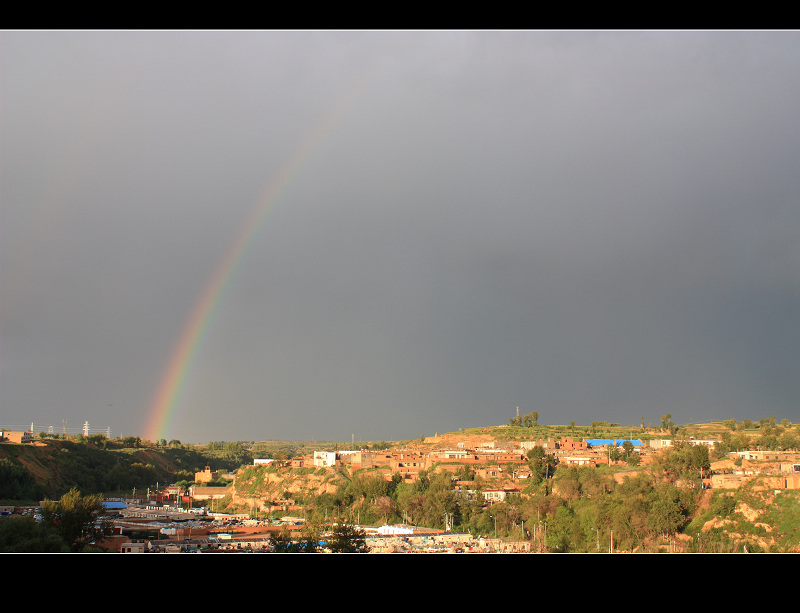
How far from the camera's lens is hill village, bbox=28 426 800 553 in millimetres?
19797

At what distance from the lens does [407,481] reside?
91.1 ft

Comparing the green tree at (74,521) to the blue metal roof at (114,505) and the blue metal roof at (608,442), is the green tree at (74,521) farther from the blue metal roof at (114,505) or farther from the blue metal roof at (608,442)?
the blue metal roof at (608,442)

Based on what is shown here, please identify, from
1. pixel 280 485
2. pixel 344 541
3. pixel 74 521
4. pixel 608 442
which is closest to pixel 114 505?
pixel 280 485

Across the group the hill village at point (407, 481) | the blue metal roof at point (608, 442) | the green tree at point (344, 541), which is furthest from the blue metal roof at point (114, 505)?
the blue metal roof at point (608, 442)

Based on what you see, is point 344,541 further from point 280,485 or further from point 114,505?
point 114,505

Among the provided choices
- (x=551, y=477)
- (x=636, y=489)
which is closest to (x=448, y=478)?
(x=551, y=477)

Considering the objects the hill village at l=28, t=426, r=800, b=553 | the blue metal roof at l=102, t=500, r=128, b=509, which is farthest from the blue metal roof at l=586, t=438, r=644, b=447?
the blue metal roof at l=102, t=500, r=128, b=509

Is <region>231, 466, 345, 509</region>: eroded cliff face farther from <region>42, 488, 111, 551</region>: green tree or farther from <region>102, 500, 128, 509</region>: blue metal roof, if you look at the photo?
<region>42, 488, 111, 551</region>: green tree

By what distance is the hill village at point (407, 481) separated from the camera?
1980 cm

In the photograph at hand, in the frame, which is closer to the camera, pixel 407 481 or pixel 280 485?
pixel 407 481
